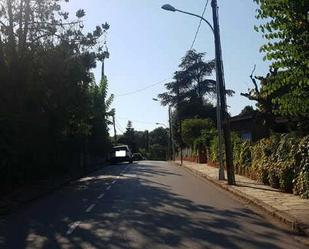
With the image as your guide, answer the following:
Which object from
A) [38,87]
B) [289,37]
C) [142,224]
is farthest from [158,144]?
[289,37]

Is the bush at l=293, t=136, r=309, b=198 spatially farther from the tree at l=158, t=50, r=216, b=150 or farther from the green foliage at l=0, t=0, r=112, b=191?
the tree at l=158, t=50, r=216, b=150

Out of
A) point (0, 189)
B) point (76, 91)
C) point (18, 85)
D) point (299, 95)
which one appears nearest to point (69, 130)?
point (76, 91)

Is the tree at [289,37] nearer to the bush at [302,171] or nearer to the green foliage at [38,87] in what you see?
the bush at [302,171]

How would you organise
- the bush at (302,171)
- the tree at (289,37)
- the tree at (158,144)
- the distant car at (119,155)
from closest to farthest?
1. the tree at (289,37)
2. the bush at (302,171)
3. the distant car at (119,155)
4. the tree at (158,144)

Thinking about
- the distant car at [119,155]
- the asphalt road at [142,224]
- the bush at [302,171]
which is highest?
the distant car at [119,155]

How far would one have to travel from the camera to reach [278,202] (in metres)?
16.5

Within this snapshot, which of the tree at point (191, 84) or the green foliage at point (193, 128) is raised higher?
the tree at point (191, 84)

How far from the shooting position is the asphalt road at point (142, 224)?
11.1 m

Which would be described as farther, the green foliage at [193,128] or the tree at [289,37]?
the green foliage at [193,128]

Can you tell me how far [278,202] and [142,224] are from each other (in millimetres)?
4569

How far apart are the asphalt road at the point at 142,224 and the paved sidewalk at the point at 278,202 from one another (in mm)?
382

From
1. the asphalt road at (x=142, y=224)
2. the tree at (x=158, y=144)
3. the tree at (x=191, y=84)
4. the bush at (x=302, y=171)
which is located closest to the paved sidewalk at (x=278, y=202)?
the bush at (x=302, y=171)

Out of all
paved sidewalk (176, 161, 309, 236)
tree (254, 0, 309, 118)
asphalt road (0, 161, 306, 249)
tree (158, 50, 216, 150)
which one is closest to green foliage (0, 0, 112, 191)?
asphalt road (0, 161, 306, 249)

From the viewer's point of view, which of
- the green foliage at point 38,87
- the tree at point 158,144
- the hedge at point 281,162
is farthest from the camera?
the tree at point 158,144
